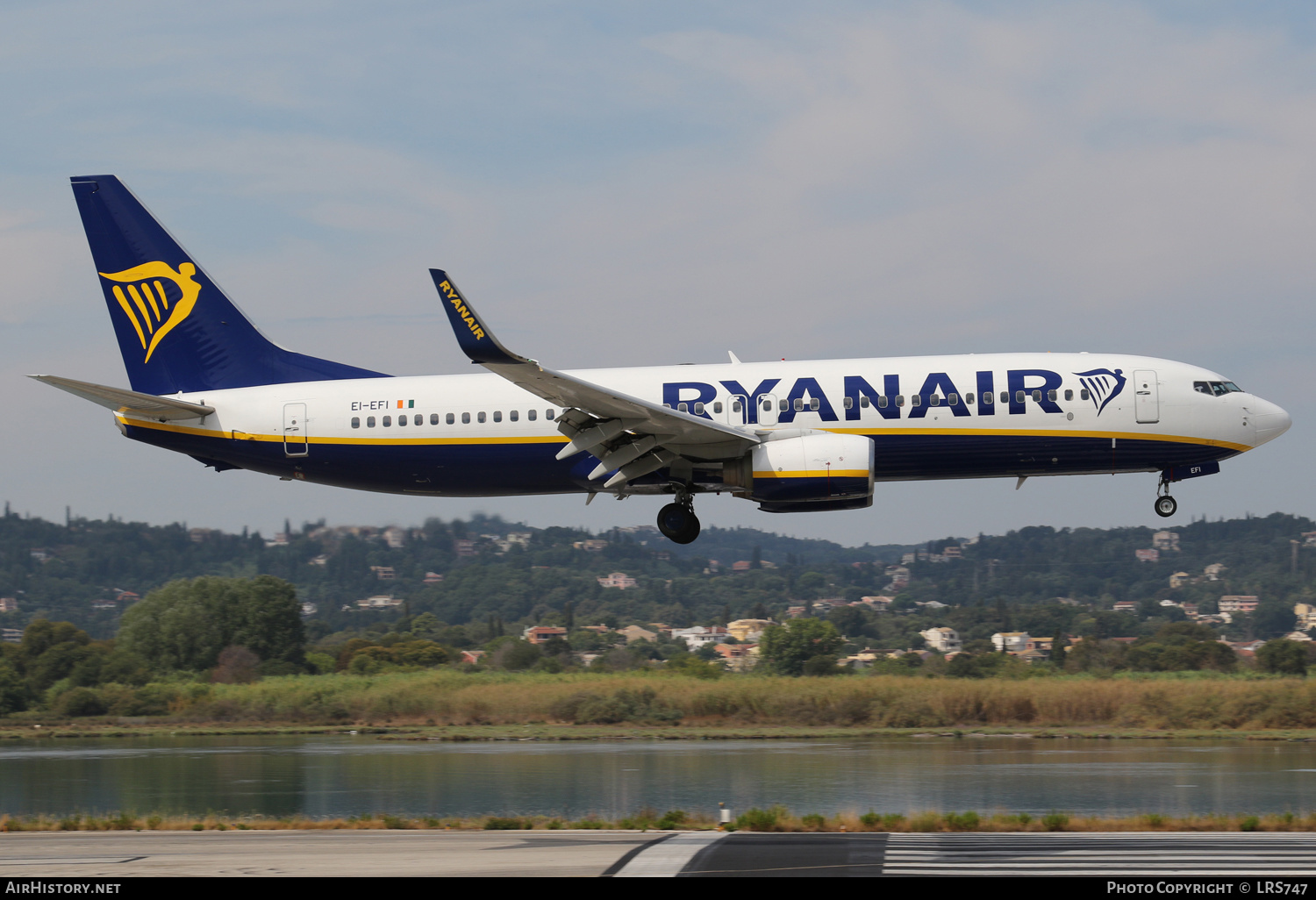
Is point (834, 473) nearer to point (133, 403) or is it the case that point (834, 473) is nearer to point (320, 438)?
point (320, 438)

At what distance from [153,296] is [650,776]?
25.1 m

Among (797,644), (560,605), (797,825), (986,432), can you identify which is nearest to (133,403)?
(797,825)

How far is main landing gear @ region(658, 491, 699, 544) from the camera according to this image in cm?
3073

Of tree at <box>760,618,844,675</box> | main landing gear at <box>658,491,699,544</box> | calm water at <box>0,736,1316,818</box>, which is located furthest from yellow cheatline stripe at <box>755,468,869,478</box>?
tree at <box>760,618,844,675</box>

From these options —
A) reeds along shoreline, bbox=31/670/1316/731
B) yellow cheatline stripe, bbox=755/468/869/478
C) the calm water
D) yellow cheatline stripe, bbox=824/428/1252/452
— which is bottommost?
the calm water

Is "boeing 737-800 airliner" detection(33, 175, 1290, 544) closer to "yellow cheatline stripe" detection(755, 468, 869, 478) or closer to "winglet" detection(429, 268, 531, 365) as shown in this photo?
"yellow cheatline stripe" detection(755, 468, 869, 478)

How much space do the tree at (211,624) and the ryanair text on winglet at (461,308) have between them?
49731mm

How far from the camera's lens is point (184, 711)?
65.2 m

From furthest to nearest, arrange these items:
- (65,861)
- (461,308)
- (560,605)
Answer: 1. (560,605)
2. (461,308)
3. (65,861)

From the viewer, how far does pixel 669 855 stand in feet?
77.7

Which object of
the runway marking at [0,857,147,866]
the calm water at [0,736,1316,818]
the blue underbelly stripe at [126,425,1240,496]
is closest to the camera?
the runway marking at [0,857,147,866]

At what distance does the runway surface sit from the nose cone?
9.04 meters
